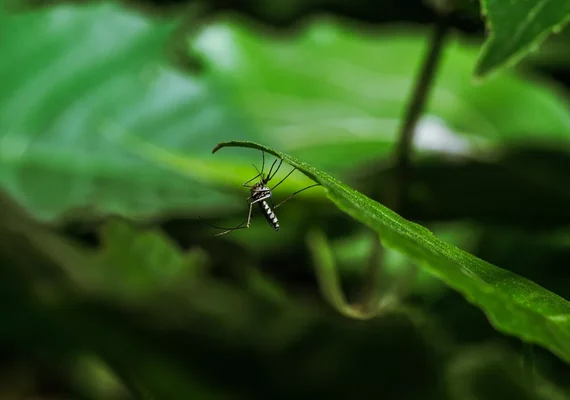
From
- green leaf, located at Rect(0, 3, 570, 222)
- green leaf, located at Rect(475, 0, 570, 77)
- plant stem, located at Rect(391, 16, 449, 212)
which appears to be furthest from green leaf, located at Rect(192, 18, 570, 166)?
green leaf, located at Rect(475, 0, 570, 77)

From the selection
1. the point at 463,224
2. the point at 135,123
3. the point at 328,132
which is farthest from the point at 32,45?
the point at 463,224

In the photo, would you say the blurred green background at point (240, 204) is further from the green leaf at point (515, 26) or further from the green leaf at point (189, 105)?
the green leaf at point (515, 26)

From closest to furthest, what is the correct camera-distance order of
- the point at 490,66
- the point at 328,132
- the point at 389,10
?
1. the point at 490,66
2. the point at 328,132
3. the point at 389,10

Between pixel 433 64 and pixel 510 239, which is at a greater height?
pixel 433 64

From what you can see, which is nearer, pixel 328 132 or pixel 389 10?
pixel 328 132

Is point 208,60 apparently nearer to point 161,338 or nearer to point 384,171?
point 384,171

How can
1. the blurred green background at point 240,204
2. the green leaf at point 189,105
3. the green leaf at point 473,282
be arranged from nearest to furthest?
the green leaf at point 473,282 → the blurred green background at point 240,204 → the green leaf at point 189,105

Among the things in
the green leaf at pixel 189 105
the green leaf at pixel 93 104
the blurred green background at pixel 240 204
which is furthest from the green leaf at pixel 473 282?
the green leaf at pixel 93 104
